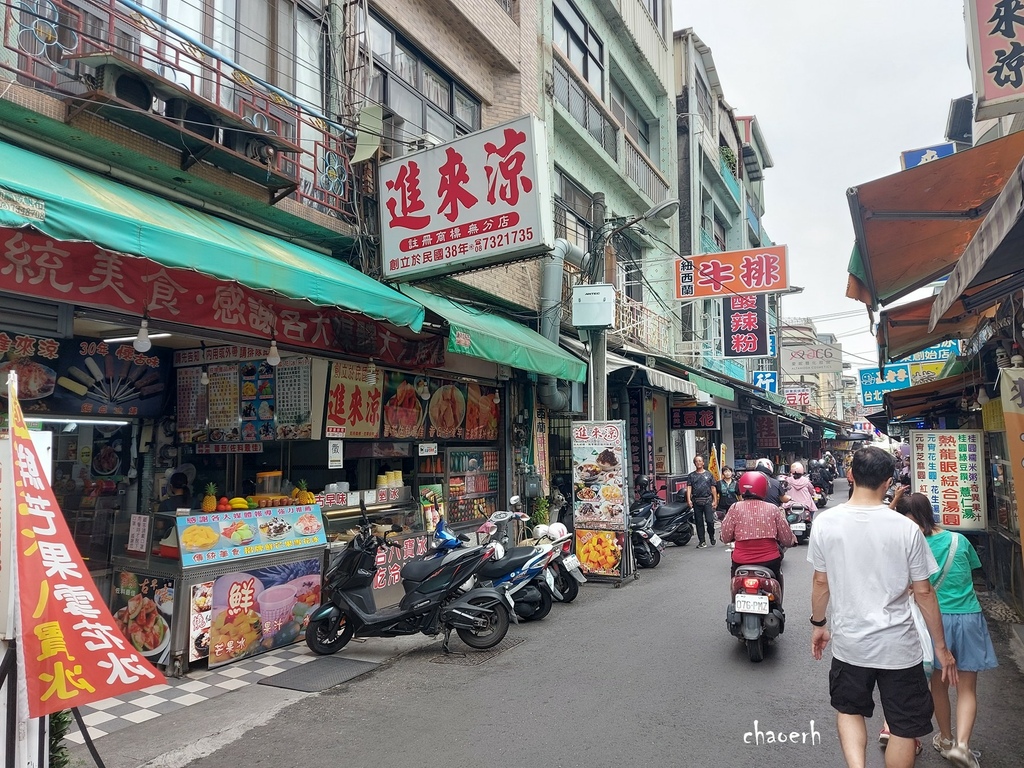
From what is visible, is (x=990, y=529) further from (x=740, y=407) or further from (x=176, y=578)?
(x=740, y=407)

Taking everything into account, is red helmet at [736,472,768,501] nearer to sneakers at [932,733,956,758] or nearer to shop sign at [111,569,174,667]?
sneakers at [932,733,956,758]

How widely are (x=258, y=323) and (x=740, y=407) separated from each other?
22.1 metres

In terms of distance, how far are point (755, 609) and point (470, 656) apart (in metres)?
2.77

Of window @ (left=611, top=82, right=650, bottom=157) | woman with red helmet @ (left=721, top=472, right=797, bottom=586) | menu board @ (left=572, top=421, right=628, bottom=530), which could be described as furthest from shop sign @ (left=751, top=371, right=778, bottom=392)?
woman with red helmet @ (left=721, top=472, right=797, bottom=586)

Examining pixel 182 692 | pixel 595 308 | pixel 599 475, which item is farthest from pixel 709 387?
pixel 182 692

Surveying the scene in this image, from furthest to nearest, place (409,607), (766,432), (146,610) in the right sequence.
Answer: (766,432) < (409,607) < (146,610)

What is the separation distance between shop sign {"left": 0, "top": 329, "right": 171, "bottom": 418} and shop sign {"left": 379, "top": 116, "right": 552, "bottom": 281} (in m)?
3.08

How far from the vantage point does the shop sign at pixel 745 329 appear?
2141 cm

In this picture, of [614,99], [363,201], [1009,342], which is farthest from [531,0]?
[1009,342]

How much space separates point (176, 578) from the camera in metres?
6.66

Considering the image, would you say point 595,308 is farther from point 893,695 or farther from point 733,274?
→ point 893,695

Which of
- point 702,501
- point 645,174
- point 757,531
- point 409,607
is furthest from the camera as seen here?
point 645,174

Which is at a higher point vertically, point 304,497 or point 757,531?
point 304,497

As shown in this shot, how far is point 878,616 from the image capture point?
3.73 m
